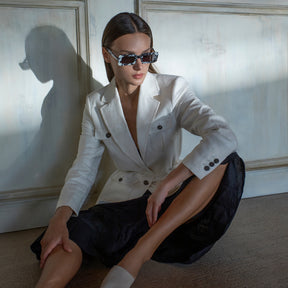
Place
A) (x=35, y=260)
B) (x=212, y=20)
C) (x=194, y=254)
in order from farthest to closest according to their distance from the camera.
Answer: (x=212, y=20) < (x=35, y=260) < (x=194, y=254)

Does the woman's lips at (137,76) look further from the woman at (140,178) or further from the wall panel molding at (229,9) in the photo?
the wall panel molding at (229,9)

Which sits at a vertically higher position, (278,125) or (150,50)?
(150,50)

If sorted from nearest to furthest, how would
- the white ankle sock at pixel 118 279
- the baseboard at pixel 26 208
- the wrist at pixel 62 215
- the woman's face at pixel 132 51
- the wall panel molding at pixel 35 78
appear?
1. the white ankle sock at pixel 118 279
2. the wrist at pixel 62 215
3. the woman's face at pixel 132 51
4. the wall panel molding at pixel 35 78
5. the baseboard at pixel 26 208

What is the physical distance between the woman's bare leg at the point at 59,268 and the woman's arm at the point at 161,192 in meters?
0.31

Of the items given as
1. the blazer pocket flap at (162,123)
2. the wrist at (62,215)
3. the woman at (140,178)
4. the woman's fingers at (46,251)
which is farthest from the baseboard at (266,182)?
the woman's fingers at (46,251)

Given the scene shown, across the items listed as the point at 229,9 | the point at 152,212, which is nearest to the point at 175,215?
the point at 152,212

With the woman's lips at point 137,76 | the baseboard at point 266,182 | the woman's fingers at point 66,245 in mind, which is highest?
the woman's lips at point 137,76

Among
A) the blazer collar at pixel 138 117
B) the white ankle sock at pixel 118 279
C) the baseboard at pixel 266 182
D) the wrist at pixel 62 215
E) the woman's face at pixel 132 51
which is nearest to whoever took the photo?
the white ankle sock at pixel 118 279

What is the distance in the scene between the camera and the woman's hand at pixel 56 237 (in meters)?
1.33

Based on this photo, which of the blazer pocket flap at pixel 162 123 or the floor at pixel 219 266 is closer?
the floor at pixel 219 266

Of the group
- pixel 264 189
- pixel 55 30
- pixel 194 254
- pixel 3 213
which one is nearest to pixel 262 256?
pixel 194 254

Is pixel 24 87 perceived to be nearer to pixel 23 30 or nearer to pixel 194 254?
pixel 23 30

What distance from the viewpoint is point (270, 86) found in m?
2.38

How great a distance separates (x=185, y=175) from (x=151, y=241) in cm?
27
